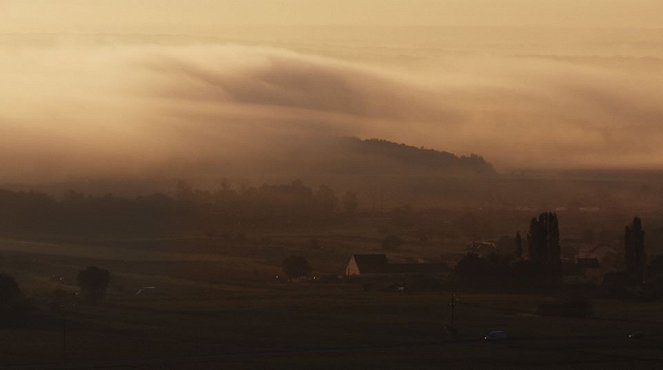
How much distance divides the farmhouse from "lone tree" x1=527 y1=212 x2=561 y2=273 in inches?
279

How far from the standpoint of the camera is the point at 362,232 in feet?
511

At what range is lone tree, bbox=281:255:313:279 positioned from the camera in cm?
10053

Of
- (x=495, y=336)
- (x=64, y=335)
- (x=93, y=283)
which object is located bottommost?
(x=64, y=335)

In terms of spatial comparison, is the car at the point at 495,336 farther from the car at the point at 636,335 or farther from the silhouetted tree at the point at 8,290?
the silhouetted tree at the point at 8,290

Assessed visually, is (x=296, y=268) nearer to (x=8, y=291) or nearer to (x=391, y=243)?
(x=8, y=291)

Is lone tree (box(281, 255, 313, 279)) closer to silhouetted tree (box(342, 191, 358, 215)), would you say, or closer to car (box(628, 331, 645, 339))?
car (box(628, 331, 645, 339))

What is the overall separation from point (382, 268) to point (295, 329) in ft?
119

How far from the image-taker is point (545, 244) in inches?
3780

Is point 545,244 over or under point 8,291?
over

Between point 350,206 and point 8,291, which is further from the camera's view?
point 350,206

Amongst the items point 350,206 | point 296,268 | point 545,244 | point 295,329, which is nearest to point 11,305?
point 295,329

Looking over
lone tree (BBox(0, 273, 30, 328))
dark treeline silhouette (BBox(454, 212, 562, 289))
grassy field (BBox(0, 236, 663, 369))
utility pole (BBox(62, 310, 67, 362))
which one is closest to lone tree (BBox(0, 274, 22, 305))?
lone tree (BBox(0, 273, 30, 328))

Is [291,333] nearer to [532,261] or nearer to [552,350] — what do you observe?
[552,350]

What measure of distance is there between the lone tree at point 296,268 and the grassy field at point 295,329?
1.63 metres
